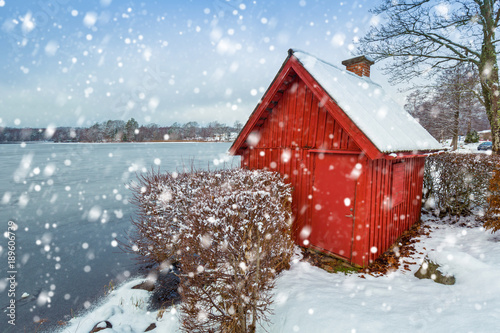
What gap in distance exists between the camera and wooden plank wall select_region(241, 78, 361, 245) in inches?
260

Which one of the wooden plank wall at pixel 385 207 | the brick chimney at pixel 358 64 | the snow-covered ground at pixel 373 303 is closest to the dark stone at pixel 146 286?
the snow-covered ground at pixel 373 303

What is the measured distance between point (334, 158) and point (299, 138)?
47.9 inches

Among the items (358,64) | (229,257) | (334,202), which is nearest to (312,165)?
(334,202)

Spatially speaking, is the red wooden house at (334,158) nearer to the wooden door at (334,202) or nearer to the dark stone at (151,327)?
the wooden door at (334,202)

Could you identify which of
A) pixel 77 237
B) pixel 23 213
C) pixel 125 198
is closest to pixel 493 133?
pixel 77 237

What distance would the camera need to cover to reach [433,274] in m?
5.27

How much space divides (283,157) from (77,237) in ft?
31.9

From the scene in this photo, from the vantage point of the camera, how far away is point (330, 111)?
6.02m

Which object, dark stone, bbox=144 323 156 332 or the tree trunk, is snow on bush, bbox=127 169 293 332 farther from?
the tree trunk

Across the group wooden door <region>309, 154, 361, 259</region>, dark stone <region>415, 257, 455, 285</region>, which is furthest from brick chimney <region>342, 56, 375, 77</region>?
dark stone <region>415, 257, 455, 285</region>

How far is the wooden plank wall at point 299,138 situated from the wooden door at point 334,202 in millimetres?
236

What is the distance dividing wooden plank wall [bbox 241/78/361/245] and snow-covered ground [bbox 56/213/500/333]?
1813 millimetres

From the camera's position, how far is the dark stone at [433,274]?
5.02m

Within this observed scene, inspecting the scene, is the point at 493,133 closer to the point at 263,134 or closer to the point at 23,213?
the point at 263,134
